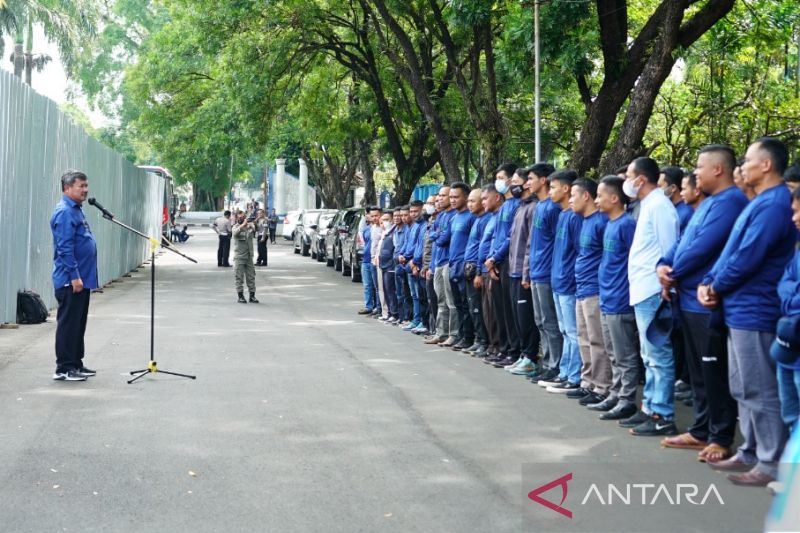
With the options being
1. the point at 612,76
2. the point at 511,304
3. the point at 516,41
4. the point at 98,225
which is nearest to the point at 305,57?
the point at 98,225

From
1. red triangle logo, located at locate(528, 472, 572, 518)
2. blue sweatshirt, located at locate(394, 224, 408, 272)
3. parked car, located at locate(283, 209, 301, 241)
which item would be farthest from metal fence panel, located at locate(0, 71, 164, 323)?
parked car, located at locate(283, 209, 301, 241)

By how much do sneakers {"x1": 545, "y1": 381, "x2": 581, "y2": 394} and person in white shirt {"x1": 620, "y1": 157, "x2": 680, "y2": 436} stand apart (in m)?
1.48

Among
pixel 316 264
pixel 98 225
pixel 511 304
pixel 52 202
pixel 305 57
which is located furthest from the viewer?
pixel 316 264

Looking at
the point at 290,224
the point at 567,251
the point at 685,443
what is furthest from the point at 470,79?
the point at 290,224

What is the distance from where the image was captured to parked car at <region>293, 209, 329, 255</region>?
38062 millimetres

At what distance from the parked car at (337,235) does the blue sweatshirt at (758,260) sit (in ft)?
71.6

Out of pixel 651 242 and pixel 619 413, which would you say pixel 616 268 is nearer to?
pixel 651 242

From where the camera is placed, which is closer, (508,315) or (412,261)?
(508,315)

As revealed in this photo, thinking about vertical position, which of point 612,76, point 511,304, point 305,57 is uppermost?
point 305,57

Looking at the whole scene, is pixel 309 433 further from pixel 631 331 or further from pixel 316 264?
pixel 316 264

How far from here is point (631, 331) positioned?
28.8 feet

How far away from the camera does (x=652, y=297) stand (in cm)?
827

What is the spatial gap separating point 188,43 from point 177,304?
53.7ft

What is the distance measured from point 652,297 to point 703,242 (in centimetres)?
101
